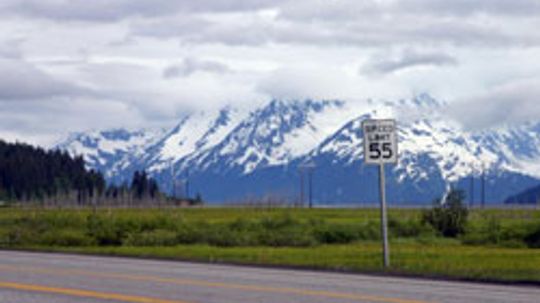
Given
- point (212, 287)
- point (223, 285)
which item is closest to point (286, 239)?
point (223, 285)

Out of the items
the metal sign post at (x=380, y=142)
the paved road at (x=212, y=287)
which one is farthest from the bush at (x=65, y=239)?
the metal sign post at (x=380, y=142)

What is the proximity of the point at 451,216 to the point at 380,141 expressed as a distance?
1523 inches

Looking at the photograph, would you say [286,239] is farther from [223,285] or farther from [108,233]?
[223,285]

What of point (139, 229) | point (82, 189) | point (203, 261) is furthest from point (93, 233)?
point (82, 189)

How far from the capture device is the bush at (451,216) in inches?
2603

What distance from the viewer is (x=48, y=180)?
189 metres

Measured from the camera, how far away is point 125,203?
17975cm

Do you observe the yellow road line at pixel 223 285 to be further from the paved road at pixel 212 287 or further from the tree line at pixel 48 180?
the tree line at pixel 48 180

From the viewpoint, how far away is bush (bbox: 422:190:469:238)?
66125 millimetres

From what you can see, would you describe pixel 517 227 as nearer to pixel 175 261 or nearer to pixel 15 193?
pixel 175 261

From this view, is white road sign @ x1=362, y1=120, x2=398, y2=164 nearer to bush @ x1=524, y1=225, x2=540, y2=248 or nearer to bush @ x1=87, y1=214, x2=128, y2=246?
bush @ x1=87, y1=214, x2=128, y2=246

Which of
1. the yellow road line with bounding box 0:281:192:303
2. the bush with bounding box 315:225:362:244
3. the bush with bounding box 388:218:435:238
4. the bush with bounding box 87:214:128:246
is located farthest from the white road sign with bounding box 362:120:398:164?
the bush with bounding box 388:218:435:238

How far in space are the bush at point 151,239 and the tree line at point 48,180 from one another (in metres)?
121

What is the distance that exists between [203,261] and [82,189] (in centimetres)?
16341
